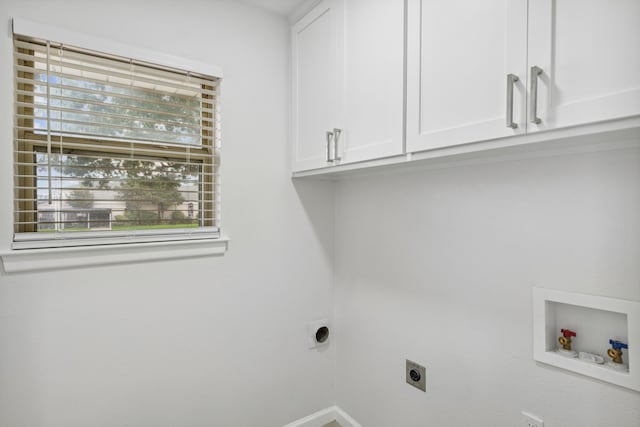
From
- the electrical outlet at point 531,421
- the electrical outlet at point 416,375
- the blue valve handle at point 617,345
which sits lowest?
the electrical outlet at point 416,375

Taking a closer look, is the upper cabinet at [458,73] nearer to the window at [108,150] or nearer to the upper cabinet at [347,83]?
the upper cabinet at [347,83]

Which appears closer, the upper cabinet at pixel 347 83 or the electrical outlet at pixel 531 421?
the electrical outlet at pixel 531 421

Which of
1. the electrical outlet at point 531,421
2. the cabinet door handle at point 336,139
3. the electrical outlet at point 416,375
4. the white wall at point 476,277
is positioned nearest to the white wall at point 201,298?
the white wall at point 476,277

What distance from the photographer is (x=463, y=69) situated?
3.44 ft

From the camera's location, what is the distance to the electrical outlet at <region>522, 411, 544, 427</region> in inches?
45.8

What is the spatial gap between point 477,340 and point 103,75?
1.84 meters

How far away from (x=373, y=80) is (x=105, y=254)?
1264mm

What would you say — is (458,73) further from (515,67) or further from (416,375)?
(416,375)

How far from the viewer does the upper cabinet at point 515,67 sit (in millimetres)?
771

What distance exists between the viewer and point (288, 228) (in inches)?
73.7

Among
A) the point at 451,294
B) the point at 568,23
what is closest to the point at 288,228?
the point at 451,294

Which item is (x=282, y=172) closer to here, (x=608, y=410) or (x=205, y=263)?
(x=205, y=263)

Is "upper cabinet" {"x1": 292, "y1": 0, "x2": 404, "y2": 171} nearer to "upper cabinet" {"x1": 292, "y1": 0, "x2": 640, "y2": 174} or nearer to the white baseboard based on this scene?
"upper cabinet" {"x1": 292, "y1": 0, "x2": 640, "y2": 174}

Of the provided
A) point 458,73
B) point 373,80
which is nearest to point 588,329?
point 458,73
